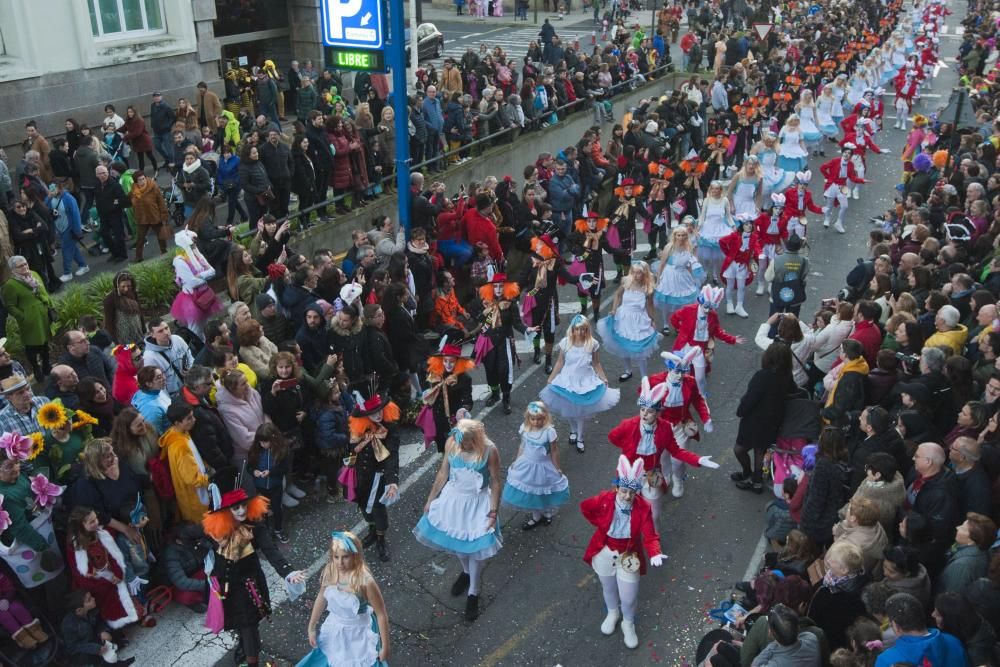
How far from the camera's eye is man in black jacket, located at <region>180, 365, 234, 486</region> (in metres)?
7.44

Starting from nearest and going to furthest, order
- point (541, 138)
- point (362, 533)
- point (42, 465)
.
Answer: point (42, 465)
point (362, 533)
point (541, 138)

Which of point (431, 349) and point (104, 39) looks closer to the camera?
point (431, 349)

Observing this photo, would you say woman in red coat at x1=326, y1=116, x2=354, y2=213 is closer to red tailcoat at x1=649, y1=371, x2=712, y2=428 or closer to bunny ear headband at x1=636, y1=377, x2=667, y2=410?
red tailcoat at x1=649, y1=371, x2=712, y2=428

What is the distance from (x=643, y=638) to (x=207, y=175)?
868 cm

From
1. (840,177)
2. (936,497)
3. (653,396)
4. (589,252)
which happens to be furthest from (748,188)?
(936,497)

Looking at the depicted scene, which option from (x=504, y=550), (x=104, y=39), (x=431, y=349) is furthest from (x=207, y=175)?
(x=504, y=550)

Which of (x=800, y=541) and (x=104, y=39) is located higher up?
(x=104, y=39)

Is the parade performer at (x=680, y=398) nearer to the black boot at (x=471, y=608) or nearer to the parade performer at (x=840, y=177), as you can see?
the black boot at (x=471, y=608)

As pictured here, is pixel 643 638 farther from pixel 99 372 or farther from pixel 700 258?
pixel 700 258

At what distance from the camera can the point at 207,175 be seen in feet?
40.6

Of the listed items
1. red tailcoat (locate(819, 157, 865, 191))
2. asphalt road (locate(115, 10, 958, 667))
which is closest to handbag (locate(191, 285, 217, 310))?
asphalt road (locate(115, 10, 958, 667))

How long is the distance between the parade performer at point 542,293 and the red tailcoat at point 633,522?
170 inches

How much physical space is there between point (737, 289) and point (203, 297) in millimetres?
7169

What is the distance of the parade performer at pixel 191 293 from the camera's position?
9.62 metres
